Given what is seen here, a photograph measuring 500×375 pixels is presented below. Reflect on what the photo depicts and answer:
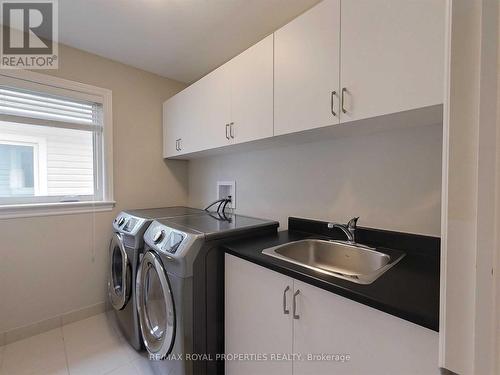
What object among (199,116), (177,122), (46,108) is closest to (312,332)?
(199,116)

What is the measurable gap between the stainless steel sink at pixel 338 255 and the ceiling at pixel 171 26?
1.48 metres

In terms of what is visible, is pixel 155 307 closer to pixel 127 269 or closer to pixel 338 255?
pixel 127 269

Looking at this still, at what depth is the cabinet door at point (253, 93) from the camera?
135 cm

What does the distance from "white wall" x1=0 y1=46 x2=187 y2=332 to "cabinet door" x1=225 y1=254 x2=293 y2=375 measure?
1.54 meters

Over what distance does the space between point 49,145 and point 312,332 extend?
239cm

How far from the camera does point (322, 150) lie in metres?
1.55

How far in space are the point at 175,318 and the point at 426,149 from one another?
1574 millimetres

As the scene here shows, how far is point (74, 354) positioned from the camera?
166 cm

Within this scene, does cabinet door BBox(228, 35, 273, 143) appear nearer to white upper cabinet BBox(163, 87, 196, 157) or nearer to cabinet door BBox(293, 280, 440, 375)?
white upper cabinet BBox(163, 87, 196, 157)

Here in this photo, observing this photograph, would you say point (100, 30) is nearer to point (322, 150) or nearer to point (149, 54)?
point (149, 54)

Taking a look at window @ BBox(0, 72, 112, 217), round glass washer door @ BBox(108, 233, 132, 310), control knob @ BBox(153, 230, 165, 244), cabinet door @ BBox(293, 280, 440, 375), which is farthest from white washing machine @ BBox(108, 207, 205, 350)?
cabinet door @ BBox(293, 280, 440, 375)

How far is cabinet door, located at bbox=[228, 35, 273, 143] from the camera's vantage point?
4.44 ft

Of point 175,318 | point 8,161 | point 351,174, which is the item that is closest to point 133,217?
point 175,318

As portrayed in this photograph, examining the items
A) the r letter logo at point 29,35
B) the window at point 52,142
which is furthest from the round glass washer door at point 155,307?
the r letter logo at point 29,35
